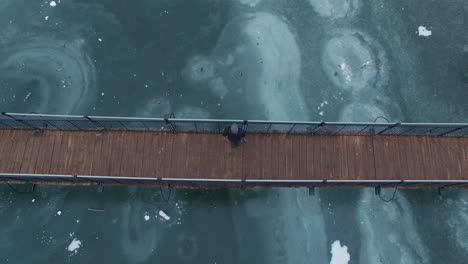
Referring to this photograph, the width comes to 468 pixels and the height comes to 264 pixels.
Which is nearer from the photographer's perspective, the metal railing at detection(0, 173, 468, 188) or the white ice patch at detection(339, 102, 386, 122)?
the metal railing at detection(0, 173, 468, 188)

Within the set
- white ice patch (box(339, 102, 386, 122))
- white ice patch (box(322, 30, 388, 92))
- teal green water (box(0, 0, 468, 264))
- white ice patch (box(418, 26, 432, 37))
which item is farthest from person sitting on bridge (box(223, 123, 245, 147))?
white ice patch (box(418, 26, 432, 37))

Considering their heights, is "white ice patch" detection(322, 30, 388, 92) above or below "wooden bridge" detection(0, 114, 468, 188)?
above

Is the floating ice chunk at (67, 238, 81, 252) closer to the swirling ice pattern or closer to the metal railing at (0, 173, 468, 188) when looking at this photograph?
the metal railing at (0, 173, 468, 188)

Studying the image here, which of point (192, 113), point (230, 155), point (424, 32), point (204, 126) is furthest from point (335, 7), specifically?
point (230, 155)

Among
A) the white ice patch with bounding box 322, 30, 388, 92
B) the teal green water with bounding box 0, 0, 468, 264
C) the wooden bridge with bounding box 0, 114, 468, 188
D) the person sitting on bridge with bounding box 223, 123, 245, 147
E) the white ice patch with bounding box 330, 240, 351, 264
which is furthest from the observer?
the white ice patch with bounding box 322, 30, 388, 92

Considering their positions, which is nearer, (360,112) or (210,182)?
(210,182)

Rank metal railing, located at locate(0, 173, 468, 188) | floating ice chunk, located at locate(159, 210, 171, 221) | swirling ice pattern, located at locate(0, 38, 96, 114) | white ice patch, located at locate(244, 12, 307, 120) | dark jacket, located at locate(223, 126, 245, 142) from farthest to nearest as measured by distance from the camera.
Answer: white ice patch, located at locate(244, 12, 307, 120) < swirling ice pattern, located at locate(0, 38, 96, 114) < floating ice chunk, located at locate(159, 210, 171, 221) < metal railing, located at locate(0, 173, 468, 188) < dark jacket, located at locate(223, 126, 245, 142)

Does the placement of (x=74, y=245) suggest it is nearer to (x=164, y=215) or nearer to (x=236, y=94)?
(x=164, y=215)
